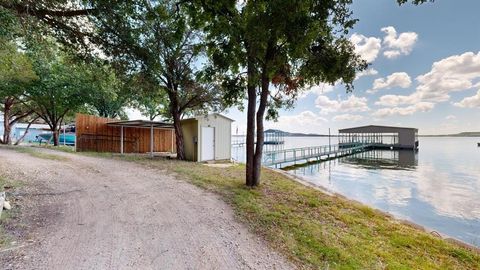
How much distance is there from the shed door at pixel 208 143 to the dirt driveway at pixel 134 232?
23.5ft

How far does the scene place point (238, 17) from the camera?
5895 mm

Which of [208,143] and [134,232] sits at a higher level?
[208,143]

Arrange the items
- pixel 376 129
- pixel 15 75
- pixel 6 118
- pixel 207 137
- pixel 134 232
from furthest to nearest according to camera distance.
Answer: pixel 376 129 < pixel 6 118 < pixel 207 137 < pixel 15 75 < pixel 134 232

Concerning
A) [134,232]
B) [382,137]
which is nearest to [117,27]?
[134,232]

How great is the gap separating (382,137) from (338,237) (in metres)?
47.4

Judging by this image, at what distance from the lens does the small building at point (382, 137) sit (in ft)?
128

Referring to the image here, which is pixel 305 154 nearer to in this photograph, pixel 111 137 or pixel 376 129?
pixel 111 137

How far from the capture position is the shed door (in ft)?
44.1

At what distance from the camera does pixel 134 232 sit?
352 centimetres

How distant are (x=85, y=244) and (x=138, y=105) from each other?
774 inches

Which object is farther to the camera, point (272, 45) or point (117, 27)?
point (272, 45)

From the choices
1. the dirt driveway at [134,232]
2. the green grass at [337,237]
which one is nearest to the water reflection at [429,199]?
the green grass at [337,237]

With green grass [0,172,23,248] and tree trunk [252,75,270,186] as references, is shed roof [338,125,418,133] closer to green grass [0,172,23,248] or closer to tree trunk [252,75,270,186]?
tree trunk [252,75,270,186]

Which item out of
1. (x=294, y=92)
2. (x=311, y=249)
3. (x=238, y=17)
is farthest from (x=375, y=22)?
(x=311, y=249)
